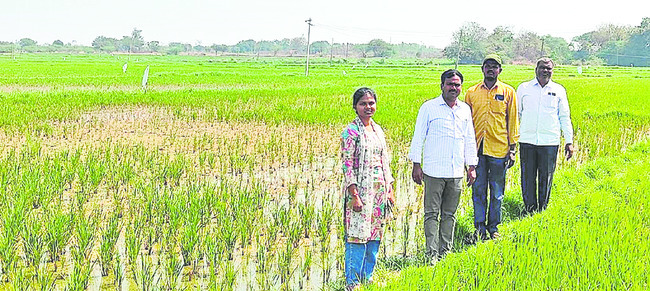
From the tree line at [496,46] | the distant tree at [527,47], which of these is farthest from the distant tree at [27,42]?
the distant tree at [527,47]

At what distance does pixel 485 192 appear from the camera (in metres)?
4.29

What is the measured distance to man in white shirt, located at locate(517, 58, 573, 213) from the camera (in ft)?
14.9

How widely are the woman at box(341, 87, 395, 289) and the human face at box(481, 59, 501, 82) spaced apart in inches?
42.5

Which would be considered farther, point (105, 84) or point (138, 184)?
point (105, 84)

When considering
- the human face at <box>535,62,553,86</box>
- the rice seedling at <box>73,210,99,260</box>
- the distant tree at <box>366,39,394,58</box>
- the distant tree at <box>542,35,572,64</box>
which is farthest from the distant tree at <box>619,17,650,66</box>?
the rice seedling at <box>73,210,99,260</box>

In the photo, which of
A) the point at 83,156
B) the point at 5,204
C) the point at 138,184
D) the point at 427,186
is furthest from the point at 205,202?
the point at 83,156

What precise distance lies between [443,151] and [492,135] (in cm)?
64

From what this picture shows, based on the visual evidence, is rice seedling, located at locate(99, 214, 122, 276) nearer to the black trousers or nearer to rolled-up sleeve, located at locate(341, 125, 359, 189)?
rolled-up sleeve, located at locate(341, 125, 359, 189)

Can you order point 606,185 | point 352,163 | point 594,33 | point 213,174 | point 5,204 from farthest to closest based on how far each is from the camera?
point 594,33, point 213,174, point 606,185, point 5,204, point 352,163

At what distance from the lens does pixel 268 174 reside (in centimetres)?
664

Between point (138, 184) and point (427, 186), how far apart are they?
9.17 feet

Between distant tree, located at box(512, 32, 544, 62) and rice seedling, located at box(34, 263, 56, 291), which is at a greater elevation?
distant tree, located at box(512, 32, 544, 62)

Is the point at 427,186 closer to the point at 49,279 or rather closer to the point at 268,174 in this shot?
the point at 49,279

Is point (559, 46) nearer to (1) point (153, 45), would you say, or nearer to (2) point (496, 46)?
(2) point (496, 46)
